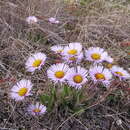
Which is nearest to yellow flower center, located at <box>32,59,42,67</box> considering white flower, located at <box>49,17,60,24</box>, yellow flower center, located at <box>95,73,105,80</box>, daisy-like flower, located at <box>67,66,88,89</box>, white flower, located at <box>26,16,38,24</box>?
daisy-like flower, located at <box>67,66,88,89</box>

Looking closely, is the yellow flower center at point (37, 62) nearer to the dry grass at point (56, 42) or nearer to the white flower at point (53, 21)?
the dry grass at point (56, 42)

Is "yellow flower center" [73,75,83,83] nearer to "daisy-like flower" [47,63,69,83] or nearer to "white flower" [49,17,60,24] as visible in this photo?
"daisy-like flower" [47,63,69,83]

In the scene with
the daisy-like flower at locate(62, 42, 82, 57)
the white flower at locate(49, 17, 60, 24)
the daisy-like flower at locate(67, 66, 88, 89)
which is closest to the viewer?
the daisy-like flower at locate(67, 66, 88, 89)

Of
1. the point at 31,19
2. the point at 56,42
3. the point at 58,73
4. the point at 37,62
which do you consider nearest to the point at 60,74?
the point at 58,73

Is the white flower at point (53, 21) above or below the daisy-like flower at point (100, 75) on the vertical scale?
above

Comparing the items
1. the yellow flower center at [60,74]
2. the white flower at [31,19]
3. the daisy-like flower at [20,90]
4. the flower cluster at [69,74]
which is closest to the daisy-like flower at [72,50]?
the flower cluster at [69,74]

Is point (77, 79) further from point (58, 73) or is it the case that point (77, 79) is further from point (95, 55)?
point (95, 55)
